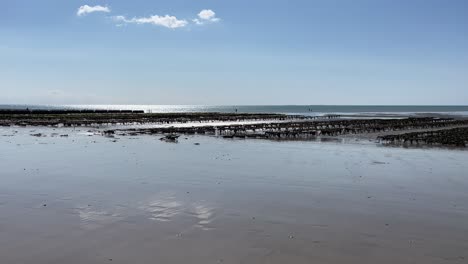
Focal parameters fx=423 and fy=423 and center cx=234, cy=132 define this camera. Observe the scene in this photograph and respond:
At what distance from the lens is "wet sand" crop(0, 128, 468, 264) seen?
9055 millimetres

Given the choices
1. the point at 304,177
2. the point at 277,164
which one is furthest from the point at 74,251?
the point at 277,164

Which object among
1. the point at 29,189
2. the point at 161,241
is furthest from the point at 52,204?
the point at 161,241

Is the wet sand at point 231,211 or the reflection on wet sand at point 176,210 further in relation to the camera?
the reflection on wet sand at point 176,210

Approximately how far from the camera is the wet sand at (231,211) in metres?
9.05

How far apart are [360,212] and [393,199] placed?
8.03ft

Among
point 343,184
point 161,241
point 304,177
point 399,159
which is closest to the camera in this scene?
point 161,241

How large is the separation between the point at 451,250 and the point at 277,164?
13.4 metres

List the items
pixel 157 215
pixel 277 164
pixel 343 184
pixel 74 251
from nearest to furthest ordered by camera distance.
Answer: pixel 74 251 < pixel 157 215 < pixel 343 184 < pixel 277 164

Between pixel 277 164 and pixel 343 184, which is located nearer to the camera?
pixel 343 184

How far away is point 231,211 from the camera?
1230 centimetres

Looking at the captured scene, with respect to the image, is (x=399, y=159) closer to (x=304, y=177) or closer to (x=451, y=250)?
(x=304, y=177)

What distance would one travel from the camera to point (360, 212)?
40.8ft

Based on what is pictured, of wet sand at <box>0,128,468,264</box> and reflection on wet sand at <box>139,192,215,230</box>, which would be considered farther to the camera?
reflection on wet sand at <box>139,192,215,230</box>

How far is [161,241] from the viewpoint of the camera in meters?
9.61
